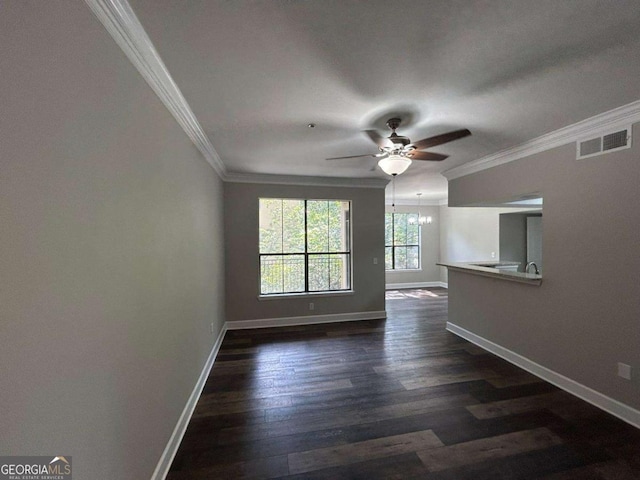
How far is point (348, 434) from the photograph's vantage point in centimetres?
202

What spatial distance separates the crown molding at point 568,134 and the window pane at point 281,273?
321 centimetres

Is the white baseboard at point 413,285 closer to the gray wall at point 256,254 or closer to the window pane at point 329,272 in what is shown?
the gray wall at point 256,254

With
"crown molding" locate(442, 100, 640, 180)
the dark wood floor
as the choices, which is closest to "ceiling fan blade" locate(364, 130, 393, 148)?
"crown molding" locate(442, 100, 640, 180)

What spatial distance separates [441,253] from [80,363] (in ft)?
27.1

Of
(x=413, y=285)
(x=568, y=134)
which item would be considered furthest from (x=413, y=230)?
(x=568, y=134)

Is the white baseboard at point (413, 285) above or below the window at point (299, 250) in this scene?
below

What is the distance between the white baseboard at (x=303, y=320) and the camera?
175 inches

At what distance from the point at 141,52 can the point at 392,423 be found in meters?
2.99

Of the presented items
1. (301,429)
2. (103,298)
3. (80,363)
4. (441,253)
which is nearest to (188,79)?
(103,298)

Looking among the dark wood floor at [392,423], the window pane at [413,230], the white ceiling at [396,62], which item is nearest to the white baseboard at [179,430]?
the dark wood floor at [392,423]

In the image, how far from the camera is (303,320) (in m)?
4.66

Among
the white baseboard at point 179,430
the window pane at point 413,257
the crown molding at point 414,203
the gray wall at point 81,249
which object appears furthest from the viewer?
the window pane at point 413,257

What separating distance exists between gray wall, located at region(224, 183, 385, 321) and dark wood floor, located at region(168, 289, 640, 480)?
1118 mm

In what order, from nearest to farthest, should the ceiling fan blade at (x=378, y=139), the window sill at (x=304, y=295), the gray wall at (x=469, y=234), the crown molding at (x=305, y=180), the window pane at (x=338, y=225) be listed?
the ceiling fan blade at (x=378, y=139) → the crown molding at (x=305, y=180) → the window sill at (x=304, y=295) → the window pane at (x=338, y=225) → the gray wall at (x=469, y=234)
